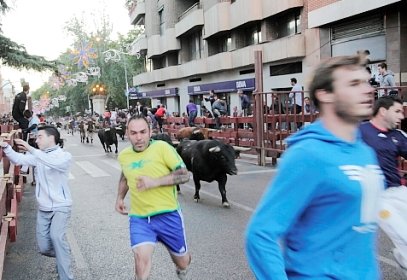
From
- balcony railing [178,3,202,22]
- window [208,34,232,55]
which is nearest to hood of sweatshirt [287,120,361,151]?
window [208,34,232,55]

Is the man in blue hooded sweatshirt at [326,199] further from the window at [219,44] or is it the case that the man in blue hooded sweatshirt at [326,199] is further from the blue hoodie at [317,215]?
the window at [219,44]

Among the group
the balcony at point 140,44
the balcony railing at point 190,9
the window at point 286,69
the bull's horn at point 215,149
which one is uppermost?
the balcony railing at point 190,9

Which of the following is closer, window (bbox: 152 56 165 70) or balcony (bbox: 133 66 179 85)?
balcony (bbox: 133 66 179 85)

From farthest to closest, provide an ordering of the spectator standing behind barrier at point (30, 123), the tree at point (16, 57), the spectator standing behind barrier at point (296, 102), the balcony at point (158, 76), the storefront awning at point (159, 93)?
the storefront awning at point (159, 93) < the balcony at point (158, 76) < the tree at point (16, 57) < the spectator standing behind barrier at point (296, 102) < the spectator standing behind barrier at point (30, 123)

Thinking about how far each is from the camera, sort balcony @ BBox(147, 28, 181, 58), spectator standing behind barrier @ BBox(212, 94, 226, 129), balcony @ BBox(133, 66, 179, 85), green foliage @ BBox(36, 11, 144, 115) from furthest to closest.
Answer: green foliage @ BBox(36, 11, 144, 115) < balcony @ BBox(147, 28, 181, 58) < balcony @ BBox(133, 66, 179, 85) < spectator standing behind barrier @ BBox(212, 94, 226, 129)

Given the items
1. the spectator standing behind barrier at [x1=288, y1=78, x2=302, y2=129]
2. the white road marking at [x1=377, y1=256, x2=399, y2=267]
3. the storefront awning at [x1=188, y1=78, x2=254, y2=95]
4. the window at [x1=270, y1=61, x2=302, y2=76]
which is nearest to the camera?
the white road marking at [x1=377, y1=256, x2=399, y2=267]

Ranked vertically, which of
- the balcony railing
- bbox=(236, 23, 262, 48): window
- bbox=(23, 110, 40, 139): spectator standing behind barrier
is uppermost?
the balcony railing

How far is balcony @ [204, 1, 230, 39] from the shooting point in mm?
33219

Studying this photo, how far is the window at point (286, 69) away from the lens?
2620 cm

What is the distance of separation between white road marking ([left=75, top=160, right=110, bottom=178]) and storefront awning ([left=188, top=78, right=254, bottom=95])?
1447cm

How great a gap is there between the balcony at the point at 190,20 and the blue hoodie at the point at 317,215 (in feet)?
122

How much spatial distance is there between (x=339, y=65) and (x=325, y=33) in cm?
2205

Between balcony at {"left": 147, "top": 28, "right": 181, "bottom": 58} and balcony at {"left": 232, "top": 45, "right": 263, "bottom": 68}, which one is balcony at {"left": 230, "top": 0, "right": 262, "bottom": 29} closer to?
balcony at {"left": 232, "top": 45, "right": 263, "bottom": 68}

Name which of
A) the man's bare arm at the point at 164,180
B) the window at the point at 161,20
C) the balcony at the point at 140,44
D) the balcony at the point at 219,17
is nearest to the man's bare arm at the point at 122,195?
the man's bare arm at the point at 164,180
